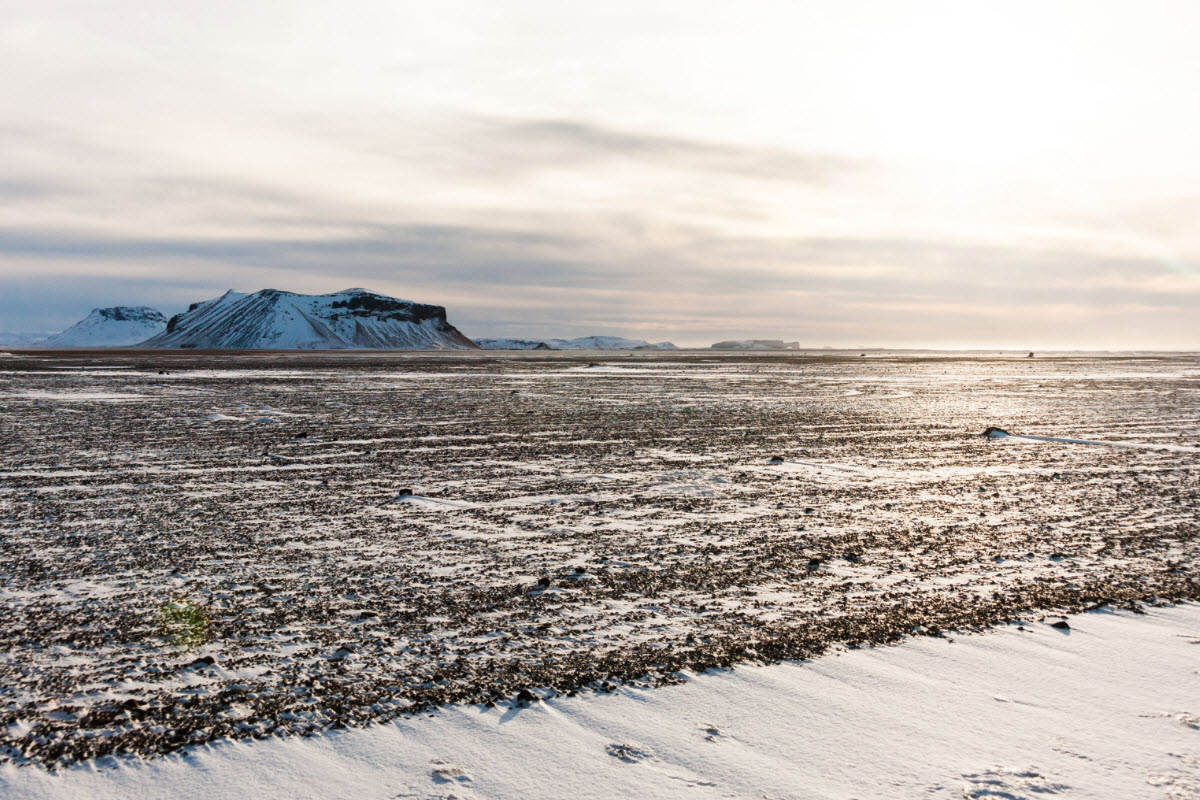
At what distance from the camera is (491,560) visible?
252 inches

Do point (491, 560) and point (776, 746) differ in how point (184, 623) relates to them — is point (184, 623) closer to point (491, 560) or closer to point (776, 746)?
point (491, 560)

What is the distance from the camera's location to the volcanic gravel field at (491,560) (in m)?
4.12

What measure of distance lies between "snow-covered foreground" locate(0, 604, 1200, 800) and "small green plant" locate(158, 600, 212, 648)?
50.3 inches

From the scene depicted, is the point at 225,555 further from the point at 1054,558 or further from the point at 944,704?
the point at 1054,558

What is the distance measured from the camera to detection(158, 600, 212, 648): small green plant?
4.63m

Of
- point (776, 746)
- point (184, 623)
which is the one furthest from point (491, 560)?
point (776, 746)

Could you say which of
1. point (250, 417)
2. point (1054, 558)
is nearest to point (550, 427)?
point (250, 417)

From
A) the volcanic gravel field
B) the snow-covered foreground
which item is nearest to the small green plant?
the volcanic gravel field

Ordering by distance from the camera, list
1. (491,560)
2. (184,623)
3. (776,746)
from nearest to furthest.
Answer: (776,746) < (184,623) < (491,560)

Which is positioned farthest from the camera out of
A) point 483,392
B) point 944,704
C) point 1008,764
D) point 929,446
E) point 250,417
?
point 483,392

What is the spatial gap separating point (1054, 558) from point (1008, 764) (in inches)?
146

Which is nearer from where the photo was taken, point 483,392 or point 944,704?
point 944,704

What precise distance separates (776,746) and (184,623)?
11.9 feet

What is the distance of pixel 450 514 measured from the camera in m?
8.14
